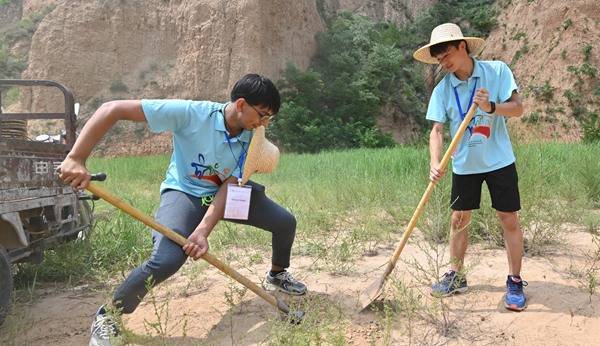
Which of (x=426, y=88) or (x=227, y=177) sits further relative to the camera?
(x=426, y=88)

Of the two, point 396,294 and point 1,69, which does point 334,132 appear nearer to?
point 1,69

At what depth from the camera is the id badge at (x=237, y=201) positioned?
245 cm

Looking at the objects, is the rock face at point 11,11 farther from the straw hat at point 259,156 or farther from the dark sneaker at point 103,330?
the dark sneaker at point 103,330

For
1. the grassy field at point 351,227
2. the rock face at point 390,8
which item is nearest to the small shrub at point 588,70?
the rock face at point 390,8

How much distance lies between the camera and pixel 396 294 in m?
2.70

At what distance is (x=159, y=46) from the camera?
19641 millimetres

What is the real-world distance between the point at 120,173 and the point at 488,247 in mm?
8658

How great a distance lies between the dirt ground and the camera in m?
2.36

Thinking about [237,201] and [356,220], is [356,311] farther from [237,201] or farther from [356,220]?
[356,220]

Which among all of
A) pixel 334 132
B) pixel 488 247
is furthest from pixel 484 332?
pixel 334 132

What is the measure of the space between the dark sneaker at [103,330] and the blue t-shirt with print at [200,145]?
2.33ft

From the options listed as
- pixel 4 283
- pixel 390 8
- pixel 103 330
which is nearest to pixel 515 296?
pixel 103 330

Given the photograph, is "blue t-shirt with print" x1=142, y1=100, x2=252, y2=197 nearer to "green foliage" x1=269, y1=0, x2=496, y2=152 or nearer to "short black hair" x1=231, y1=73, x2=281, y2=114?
"short black hair" x1=231, y1=73, x2=281, y2=114

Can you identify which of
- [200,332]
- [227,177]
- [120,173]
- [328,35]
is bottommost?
[120,173]
